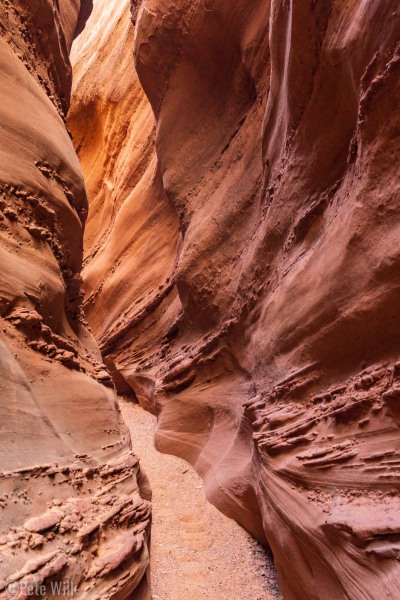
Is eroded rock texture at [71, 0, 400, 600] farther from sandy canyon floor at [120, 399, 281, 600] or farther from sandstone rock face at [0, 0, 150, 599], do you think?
sandstone rock face at [0, 0, 150, 599]

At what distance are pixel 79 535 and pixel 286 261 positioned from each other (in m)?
1.82

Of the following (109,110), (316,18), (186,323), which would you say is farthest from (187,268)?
(109,110)

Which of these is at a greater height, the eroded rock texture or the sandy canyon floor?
the eroded rock texture

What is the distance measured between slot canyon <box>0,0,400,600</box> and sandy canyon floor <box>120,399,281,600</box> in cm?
1

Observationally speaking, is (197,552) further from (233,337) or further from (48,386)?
(233,337)

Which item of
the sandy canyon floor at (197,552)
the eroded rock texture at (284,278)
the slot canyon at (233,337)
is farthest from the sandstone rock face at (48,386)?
the eroded rock texture at (284,278)

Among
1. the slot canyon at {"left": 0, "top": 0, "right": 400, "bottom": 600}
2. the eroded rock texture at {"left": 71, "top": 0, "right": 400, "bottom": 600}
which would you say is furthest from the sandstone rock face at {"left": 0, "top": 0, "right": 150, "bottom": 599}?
the eroded rock texture at {"left": 71, "top": 0, "right": 400, "bottom": 600}

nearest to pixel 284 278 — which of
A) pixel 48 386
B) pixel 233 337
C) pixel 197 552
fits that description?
pixel 233 337

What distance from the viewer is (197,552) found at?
2635 mm

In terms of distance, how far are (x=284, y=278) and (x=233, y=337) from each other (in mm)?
939

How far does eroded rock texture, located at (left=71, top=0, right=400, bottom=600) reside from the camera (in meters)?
1.91

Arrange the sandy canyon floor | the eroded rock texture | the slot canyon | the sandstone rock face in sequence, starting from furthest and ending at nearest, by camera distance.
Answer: the sandy canyon floor → the eroded rock texture → the slot canyon → the sandstone rock face

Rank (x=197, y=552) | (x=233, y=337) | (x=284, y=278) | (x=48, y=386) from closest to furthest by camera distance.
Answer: (x=48, y=386) → (x=197, y=552) → (x=284, y=278) → (x=233, y=337)

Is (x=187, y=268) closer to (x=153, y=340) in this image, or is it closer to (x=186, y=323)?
(x=186, y=323)
